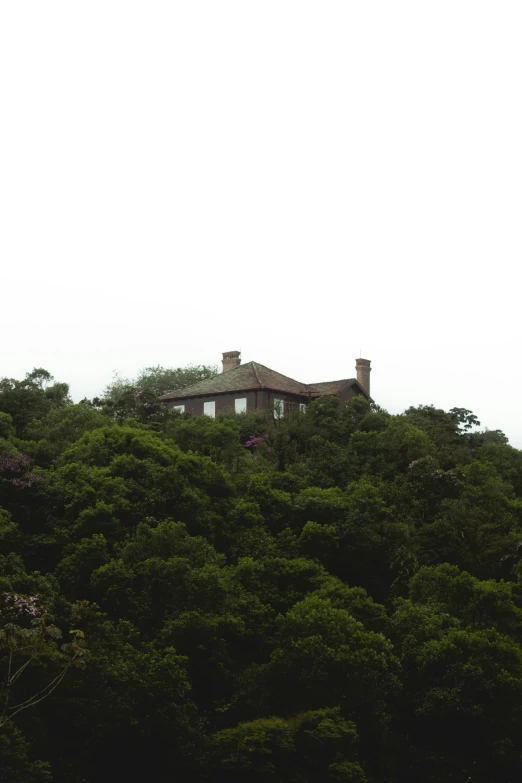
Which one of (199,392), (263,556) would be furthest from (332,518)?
(199,392)

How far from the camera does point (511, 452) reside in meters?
37.4

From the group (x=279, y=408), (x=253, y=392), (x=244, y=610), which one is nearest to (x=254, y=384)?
(x=253, y=392)

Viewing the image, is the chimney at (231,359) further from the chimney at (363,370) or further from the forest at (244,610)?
the forest at (244,610)

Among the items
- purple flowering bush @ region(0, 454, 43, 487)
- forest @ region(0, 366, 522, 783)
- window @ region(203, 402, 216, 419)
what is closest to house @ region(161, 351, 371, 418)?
window @ region(203, 402, 216, 419)

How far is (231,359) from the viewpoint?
50.5 meters

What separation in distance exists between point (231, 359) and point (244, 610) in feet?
92.7

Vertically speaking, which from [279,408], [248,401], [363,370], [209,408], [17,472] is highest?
[363,370]

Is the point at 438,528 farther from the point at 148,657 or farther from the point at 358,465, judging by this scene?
the point at 148,657

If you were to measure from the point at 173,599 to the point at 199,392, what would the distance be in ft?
79.9

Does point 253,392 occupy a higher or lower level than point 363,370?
lower

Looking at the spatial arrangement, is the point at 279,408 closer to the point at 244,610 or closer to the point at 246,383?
the point at 246,383

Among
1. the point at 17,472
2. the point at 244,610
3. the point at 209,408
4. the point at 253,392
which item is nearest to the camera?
the point at 244,610

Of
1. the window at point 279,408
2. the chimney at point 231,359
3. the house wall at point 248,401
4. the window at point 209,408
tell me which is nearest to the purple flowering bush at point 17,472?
the window at point 279,408

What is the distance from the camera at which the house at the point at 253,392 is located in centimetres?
4400
